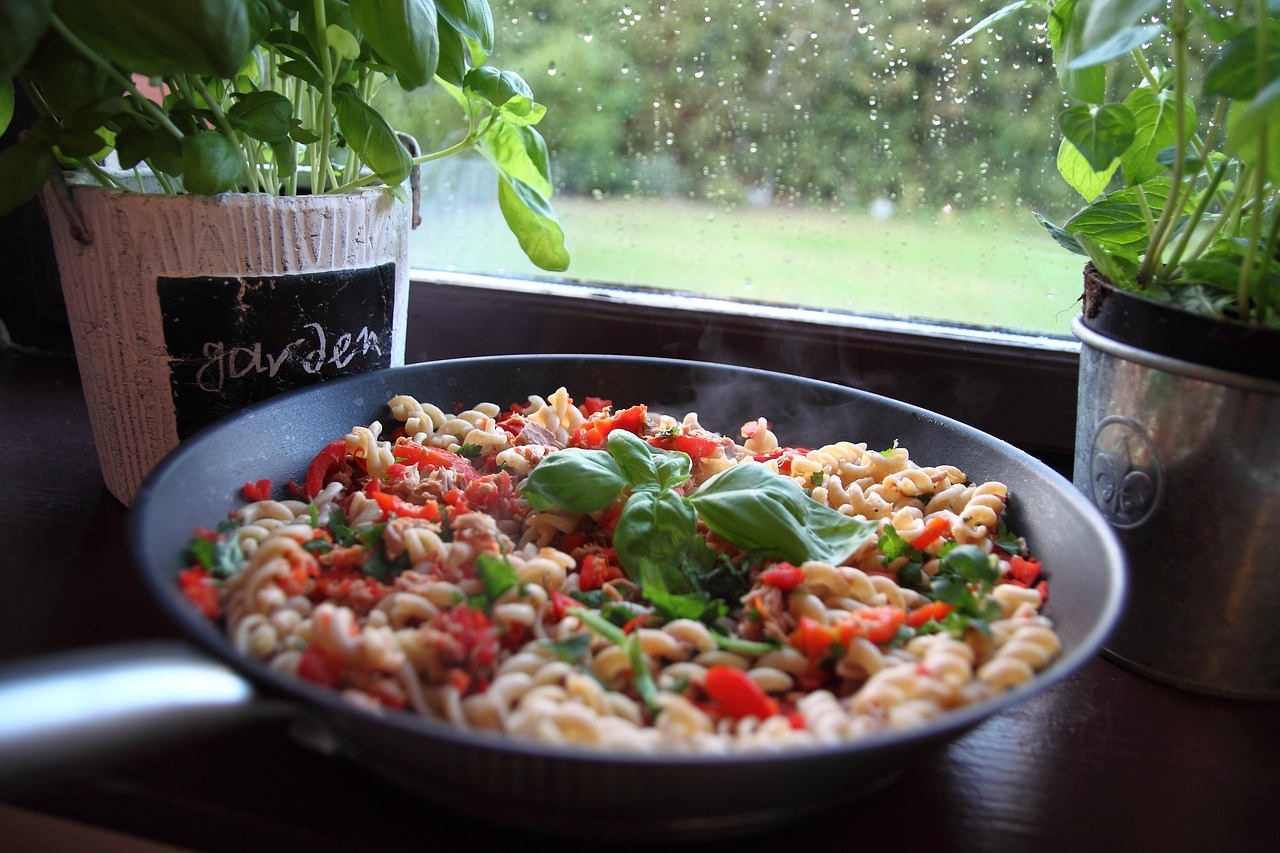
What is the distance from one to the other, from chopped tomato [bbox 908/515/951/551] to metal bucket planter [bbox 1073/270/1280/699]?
15 cm

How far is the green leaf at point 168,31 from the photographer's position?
0.85 metres

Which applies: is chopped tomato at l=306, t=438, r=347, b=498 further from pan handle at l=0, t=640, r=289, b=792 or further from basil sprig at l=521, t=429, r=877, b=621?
pan handle at l=0, t=640, r=289, b=792

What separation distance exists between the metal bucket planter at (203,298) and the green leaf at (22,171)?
0.05 m

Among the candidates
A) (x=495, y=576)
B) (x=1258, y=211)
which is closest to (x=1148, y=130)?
(x=1258, y=211)

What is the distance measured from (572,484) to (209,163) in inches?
18.8

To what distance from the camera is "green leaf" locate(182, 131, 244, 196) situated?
99cm

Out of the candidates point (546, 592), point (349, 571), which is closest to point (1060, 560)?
point (546, 592)

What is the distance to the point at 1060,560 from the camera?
0.93 m

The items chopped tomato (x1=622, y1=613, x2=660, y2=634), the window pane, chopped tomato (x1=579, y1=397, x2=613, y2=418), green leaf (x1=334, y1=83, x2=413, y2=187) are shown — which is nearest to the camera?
chopped tomato (x1=622, y1=613, x2=660, y2=634)

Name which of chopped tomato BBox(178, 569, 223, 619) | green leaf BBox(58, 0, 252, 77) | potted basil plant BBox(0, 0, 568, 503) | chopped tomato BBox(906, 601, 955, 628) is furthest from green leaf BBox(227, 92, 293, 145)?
chopped tomato BBox(906, 601, 955, 628)

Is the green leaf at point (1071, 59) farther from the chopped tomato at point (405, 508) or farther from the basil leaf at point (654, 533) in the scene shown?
A: the chopped tomato at point (405, 508)

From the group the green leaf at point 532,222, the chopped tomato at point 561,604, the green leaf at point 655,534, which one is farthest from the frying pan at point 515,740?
the green leaf at point 532,222

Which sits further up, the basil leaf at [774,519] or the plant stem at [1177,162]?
the plant stem at [1177,162]

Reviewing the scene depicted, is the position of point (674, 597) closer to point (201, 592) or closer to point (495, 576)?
point (495, 576)
